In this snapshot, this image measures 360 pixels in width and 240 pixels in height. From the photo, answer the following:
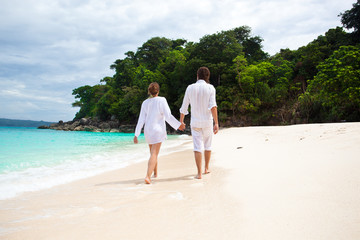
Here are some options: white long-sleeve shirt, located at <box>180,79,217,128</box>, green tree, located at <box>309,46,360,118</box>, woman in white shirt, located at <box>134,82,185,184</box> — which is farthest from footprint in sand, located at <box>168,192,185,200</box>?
green tree, located at <box>309,46,360,118</box>

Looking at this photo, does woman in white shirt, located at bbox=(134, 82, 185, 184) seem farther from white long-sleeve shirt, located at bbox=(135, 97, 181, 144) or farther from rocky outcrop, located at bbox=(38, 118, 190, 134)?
rocky outcrop, located at bbox=(38, 118, 190, 134)

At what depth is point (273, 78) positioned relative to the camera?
28875mm

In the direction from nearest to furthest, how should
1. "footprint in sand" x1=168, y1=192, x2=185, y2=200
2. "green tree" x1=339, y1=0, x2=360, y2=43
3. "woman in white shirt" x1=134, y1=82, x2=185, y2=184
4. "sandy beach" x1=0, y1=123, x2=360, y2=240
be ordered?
1. "sandy beach" x1=0, y1=123, x2=360, y2=240
2. "footprint in sand" x1=168, y1=192, x2=185, y2=200
3. "woman in white shirt" x1=134, y1=82, x2=185, y2=184
4. "green tree" x1=339, y1=0, x2=360, y2=43

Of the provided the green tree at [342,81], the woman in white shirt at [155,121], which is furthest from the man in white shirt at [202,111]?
the green tree at [342,81]

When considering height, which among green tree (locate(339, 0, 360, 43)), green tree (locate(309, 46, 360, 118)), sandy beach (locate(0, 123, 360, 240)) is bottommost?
sandy beach (locate(0, 123, 360, 240))

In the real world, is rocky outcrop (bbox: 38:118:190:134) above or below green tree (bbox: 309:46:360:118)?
below

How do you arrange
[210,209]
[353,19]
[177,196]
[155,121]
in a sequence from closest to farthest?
[210,209] → [177,196] → [155,121] → [353,19]

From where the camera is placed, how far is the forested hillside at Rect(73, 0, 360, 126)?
17984 mm

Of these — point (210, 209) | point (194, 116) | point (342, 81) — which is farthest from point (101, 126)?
point (210, 209)

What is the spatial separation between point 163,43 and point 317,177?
50.5 metres

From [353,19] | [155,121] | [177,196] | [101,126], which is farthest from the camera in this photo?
[101,126]

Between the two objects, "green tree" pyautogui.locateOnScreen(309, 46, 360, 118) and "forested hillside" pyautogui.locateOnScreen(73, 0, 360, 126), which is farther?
"forested hillside" pyautogui.locateOnScreen(73, 0, 360, 126)

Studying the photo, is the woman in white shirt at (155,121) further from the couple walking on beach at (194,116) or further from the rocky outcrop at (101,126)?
the rocky outcrop at (101,126)

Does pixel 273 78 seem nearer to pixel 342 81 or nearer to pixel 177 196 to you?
pixel 342 81
